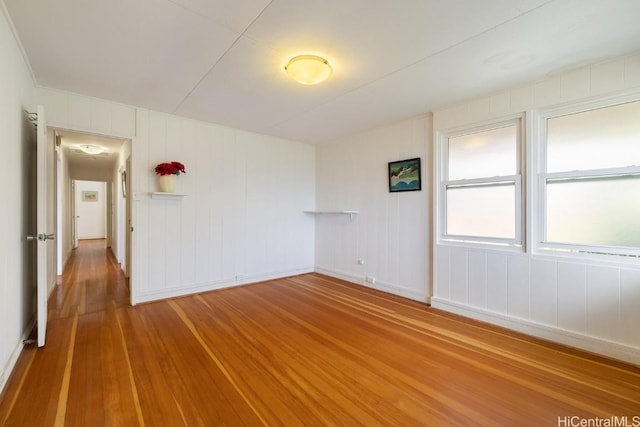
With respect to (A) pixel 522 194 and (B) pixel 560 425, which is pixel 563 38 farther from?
(B) pixel 560 425

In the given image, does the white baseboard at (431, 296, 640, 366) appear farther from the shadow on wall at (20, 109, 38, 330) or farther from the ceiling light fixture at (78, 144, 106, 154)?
the ceiling light fixture at (78, 144, 106, 154)

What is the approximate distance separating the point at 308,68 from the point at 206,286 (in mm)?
3353

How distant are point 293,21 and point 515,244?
2963mm

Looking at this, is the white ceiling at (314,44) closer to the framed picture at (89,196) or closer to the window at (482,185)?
the window at (482,185)

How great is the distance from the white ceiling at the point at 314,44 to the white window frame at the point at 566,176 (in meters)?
0.37

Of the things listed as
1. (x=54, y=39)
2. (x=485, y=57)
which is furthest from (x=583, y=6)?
(x=54, y=39)

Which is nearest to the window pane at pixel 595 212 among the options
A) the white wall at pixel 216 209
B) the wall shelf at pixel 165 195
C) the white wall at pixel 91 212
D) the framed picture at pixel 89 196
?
the white wall at pixel 216 209

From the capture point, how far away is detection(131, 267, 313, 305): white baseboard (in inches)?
142

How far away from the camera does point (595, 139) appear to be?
2.51 meters

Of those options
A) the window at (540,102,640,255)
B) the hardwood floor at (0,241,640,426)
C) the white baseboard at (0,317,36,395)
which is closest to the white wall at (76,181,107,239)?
the hardwood floor at (0,241,640,426)

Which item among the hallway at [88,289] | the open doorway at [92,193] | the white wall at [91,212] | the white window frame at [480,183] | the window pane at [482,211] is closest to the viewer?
the white window frame at [480,183]

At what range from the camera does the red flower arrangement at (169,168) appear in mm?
3578

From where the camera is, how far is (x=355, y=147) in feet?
15.4

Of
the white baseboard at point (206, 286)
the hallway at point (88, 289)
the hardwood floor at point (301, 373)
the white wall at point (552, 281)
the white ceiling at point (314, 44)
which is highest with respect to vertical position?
the white ceiling at point (314, 44)
